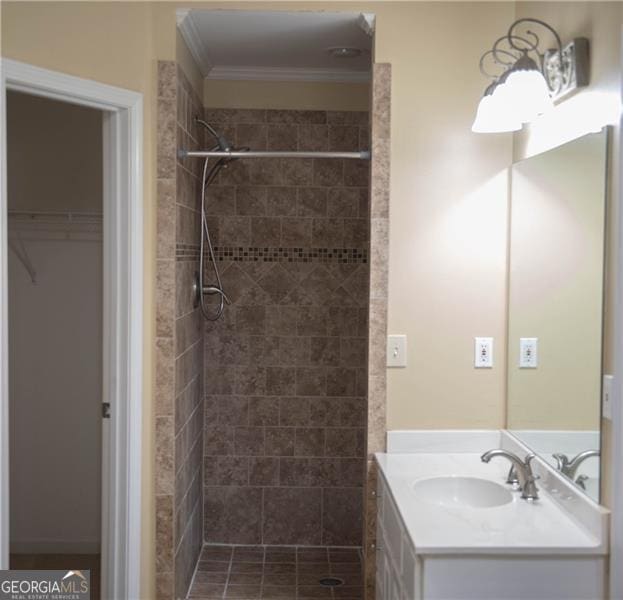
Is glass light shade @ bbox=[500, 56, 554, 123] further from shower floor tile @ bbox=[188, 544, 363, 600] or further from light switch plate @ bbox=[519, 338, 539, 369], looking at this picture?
shower floor tile @ bbox=[188, 544, 363, 600]

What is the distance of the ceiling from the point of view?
10.3 feet

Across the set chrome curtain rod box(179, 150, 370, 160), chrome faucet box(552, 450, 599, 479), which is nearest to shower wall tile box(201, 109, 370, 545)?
chrome curtain rod box(179, 150, 370, 160)

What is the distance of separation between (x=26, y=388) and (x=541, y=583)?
292 centimetres

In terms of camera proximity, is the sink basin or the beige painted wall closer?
the beige painted wall

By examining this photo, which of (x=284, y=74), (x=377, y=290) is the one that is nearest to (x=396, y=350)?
(x=377, y=290)

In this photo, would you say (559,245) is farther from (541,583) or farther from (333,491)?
(333,491)

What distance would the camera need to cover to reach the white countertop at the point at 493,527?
2133 millimetres


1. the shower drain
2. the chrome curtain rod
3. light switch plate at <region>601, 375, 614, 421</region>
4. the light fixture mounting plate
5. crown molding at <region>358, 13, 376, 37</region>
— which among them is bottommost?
the shower drain

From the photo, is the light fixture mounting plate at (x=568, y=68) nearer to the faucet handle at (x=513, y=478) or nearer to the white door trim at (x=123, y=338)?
the faucet handle at (x=513, y=478)

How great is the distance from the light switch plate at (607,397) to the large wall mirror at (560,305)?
0.09 ft

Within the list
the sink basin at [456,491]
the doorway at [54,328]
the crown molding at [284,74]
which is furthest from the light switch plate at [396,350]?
the doorway at [54,328]

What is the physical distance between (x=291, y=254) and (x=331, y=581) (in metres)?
1.66

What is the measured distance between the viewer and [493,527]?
7.44ft

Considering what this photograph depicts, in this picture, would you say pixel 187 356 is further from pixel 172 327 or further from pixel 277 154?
pixel 277 154
